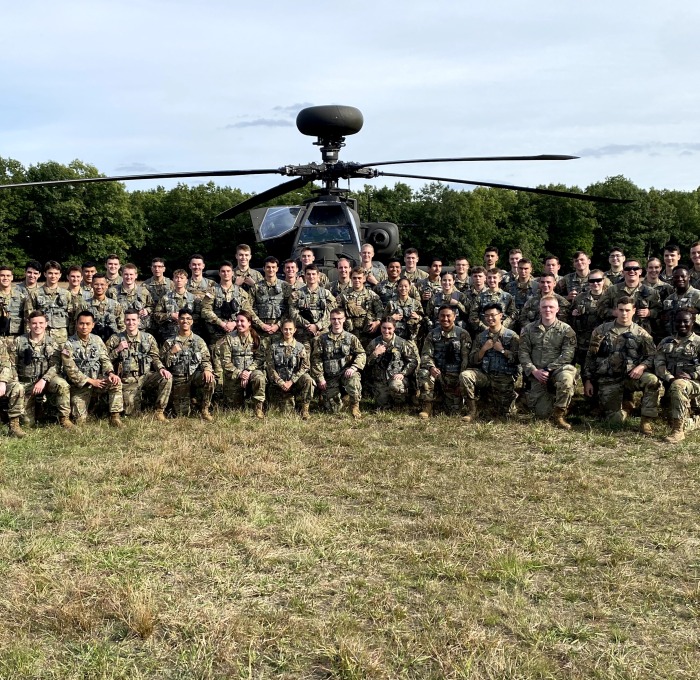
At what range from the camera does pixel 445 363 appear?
29.5 ft

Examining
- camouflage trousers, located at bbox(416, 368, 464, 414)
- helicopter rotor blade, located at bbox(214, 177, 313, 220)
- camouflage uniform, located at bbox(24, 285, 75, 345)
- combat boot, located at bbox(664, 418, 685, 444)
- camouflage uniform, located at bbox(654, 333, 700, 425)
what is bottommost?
combat boot, located at bbox(664, 418, 685, 444)

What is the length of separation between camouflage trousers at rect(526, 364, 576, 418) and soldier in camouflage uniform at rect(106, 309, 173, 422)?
4.30 metres

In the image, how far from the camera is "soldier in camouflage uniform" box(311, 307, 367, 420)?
350 inches

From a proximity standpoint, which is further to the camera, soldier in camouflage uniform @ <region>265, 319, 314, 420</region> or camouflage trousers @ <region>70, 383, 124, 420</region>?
soldier in camouflage uniform @ <region>265, 319, 314, 420</region>

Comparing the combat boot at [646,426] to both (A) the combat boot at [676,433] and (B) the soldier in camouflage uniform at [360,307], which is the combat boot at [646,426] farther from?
(B) the soldier in camouflage uniform at [360,307]

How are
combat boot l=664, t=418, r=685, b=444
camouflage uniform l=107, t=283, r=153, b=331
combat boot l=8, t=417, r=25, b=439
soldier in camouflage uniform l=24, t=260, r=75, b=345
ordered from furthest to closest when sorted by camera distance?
camouflage uniform l=107, t=283, r=153, b=331 < soldier in camouflage uniform l=24, t=260, r=75, b=345 < combat boot l=8, t=417, r=25, b=439 < combat boot l=664, t=418, r=685, b=444

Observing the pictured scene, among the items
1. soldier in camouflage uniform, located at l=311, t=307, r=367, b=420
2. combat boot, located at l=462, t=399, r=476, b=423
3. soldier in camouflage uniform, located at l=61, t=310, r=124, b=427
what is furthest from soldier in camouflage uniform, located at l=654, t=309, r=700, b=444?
soldier in camouflage uniform, located at l=61, t=310, r=124, b=427

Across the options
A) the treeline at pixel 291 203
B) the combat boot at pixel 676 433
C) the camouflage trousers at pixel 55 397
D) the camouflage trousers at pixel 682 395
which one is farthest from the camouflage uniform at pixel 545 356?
the treeline at pixel 291 203

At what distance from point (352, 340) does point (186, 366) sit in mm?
2075

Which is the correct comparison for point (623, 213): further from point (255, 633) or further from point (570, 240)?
point (255, 633)

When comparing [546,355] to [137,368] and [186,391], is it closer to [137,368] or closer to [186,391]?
[186,391]

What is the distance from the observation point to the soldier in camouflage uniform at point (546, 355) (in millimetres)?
8375

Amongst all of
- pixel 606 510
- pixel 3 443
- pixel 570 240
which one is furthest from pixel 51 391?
pixel 570 240

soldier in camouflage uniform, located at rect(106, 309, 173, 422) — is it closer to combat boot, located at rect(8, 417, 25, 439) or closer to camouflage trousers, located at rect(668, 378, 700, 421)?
combat boot, located at rect(8, 417, 25, 439)
